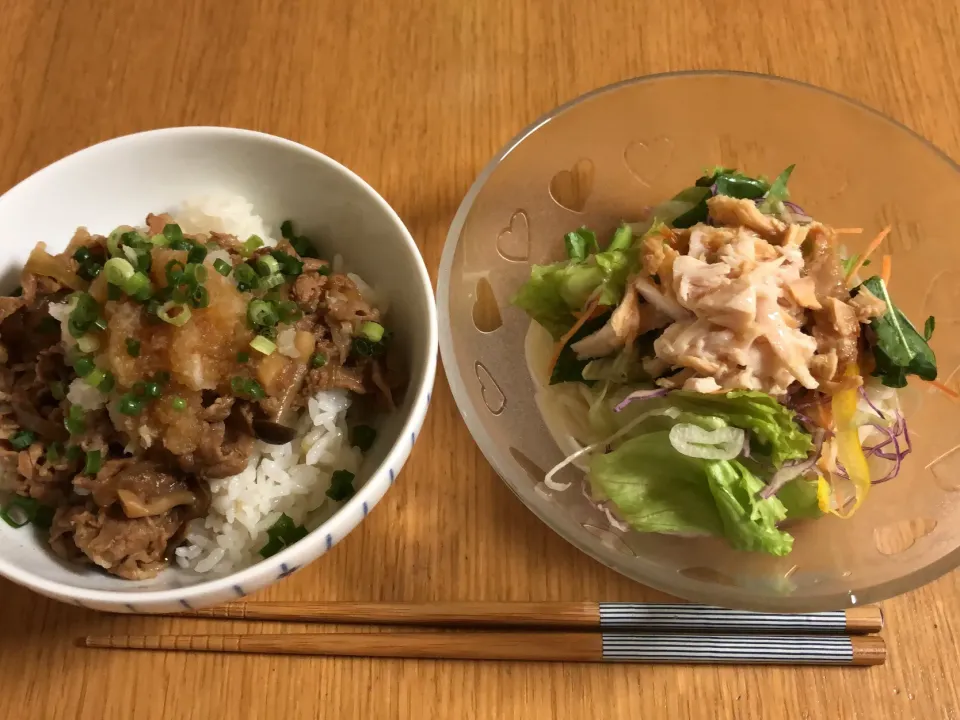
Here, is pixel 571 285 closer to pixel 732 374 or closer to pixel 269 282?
pixel 732 374

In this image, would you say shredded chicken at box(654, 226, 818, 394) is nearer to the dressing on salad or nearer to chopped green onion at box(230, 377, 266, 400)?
the dressing on salad

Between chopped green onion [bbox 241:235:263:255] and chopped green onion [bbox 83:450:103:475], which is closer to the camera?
chopped green onion [bbox 83:450:103:475]

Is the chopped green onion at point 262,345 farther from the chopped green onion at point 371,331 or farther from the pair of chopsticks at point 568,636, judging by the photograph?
the pair of chopsticks at point 568,636

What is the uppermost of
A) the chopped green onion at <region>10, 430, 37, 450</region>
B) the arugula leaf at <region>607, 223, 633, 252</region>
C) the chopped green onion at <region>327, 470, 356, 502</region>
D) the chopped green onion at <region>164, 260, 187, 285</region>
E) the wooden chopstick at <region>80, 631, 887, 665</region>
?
the arugula leaf at <region>607, 223, 633, 252</region>

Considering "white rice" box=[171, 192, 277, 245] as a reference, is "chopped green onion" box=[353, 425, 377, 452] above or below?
below

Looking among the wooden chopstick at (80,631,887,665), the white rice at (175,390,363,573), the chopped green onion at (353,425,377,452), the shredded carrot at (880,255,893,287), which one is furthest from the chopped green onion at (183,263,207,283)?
the shredded carrot at (880,255,893,287)

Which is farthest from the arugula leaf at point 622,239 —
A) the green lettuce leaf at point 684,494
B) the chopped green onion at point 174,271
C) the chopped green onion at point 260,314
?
the chopped green onion at point 174,271

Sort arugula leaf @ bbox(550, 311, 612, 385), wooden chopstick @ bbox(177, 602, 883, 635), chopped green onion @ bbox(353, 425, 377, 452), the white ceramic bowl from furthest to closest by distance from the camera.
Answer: arugula leaf @ bbox(550, 311, 612, 385)
chopped green onion @ bbox(353, 425, 377, 452)
wooden chopstick @ bbox(177, 602, 883, 635)
the white ceramic bowl

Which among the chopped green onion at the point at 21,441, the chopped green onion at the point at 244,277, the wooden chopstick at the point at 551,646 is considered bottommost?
the wooden chopstick at the point at 551,646
